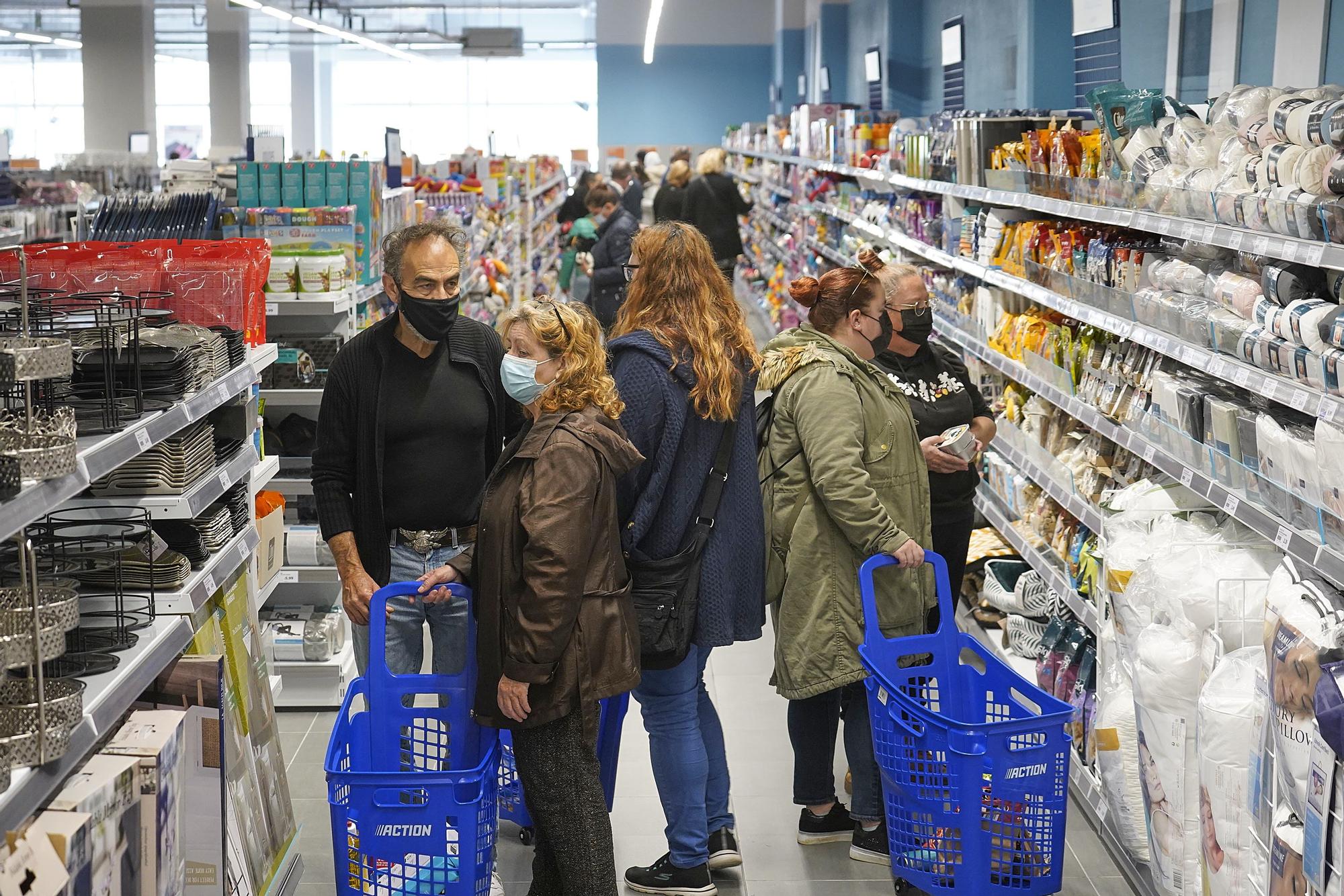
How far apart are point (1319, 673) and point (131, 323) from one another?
2237mm

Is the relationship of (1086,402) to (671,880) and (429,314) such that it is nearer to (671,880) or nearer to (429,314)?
(671,880)

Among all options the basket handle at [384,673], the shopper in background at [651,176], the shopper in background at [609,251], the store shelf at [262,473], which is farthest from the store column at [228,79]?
the basket handle at [384,673]

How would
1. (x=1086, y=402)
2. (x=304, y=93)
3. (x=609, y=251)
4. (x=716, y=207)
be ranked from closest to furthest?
1. (x=1086, y=402)
2. (x=609, y=251)
3. (x=716, y=207)
4. (x=304, y=93)

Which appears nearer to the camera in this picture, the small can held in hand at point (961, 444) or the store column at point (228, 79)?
the small can held in hand at point (961, 444)

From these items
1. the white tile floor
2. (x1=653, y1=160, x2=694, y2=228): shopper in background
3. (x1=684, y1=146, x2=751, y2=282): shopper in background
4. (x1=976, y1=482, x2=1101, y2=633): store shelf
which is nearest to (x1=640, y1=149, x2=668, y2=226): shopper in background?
(x1=653, y1=160, x2=694, y2=228): shopper in background

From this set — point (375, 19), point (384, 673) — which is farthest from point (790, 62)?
point (384, 673)

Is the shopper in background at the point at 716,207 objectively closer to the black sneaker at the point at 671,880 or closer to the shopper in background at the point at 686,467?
the shopper in background at the point at 686,467

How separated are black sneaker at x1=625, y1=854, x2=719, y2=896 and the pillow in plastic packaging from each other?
1523mm

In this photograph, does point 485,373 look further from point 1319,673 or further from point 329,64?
point 329,64

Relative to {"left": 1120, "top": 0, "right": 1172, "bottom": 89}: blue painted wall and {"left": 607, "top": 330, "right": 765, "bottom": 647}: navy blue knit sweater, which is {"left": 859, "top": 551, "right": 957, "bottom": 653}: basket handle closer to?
{"left": 607, "top": 330, "right": 765, "bottom": 647}: navy blue knit sweater

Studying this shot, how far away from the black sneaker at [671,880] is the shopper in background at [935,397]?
123 cm

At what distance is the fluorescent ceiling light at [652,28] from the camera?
1599cm

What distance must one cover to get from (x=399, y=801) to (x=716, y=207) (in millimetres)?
11073

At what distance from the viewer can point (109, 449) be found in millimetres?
2160
